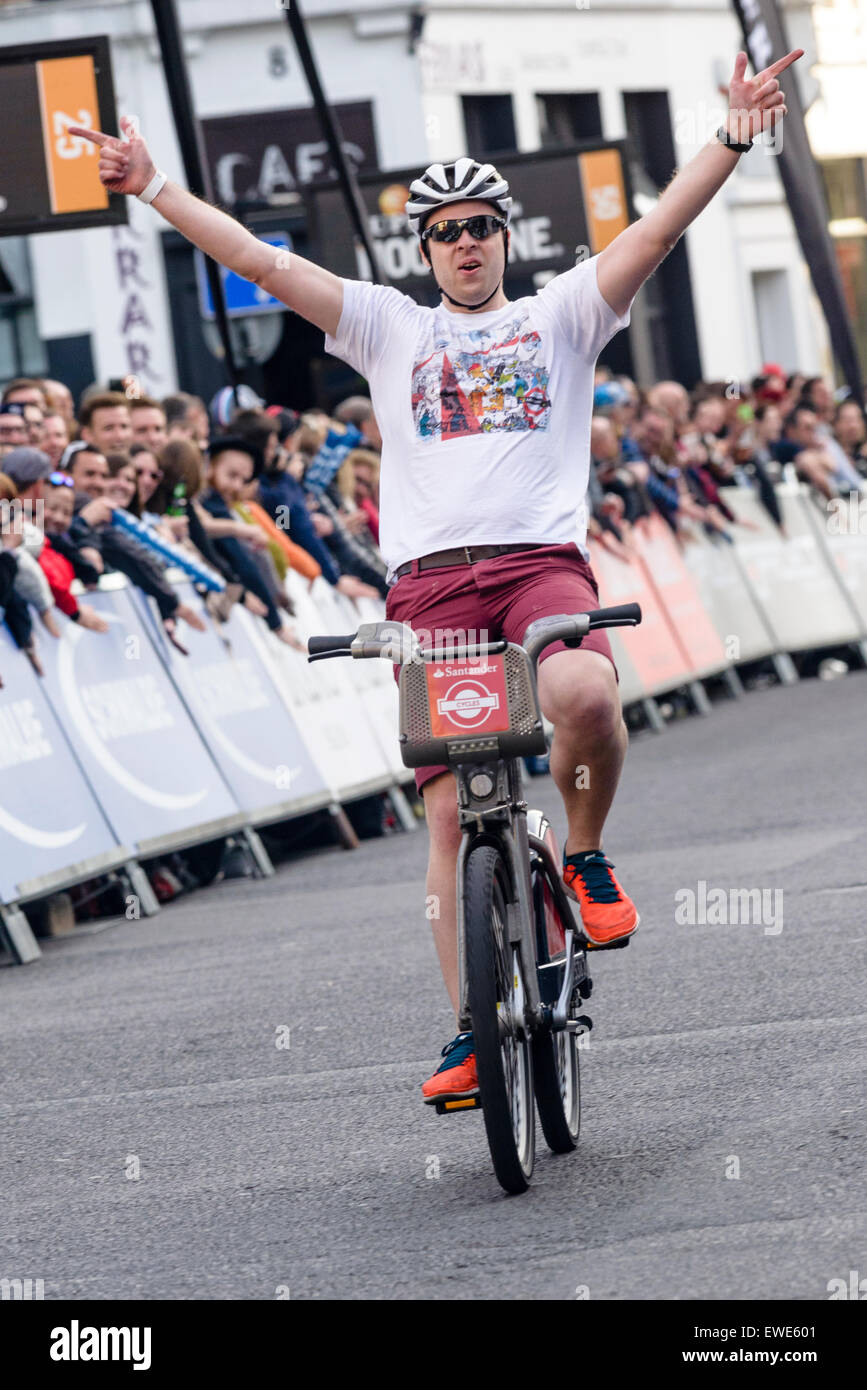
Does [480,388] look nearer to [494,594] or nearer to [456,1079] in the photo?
[494,594]

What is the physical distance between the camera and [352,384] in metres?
29.0

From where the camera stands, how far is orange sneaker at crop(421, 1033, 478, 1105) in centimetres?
576

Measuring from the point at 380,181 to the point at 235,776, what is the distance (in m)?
7.07

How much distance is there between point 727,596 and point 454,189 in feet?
54.3

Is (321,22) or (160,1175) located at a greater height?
(321,22)

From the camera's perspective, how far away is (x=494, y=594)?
5961 mm

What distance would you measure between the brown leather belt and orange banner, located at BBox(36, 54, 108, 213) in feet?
25.9

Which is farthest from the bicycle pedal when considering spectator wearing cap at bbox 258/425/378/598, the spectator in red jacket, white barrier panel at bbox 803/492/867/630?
white barrier panel at bbox 803/492/867/630

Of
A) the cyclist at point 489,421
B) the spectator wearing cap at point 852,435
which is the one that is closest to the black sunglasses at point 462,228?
the cyclist at point 489,421

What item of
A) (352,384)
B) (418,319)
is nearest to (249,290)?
(352,384)

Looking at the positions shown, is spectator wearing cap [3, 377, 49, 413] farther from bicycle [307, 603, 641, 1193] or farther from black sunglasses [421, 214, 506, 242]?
bicycle [307, 603, 641, 1193]

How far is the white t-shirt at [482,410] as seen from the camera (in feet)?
19.4

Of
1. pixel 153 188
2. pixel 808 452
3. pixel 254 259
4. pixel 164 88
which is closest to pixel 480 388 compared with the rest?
pixel 254 259
